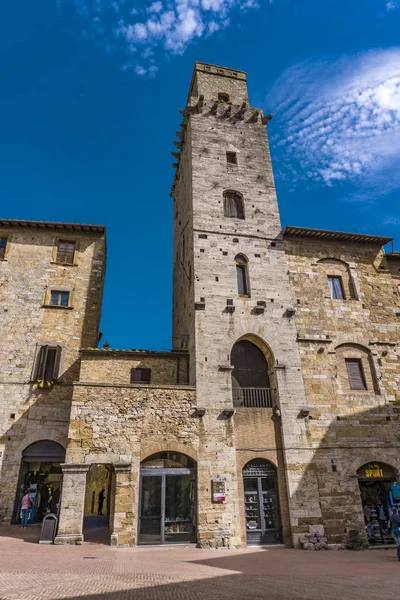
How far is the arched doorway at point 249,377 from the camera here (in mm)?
15891

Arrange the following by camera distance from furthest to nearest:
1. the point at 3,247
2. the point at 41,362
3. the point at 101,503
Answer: the point at 101,503
the point at 3,247
the point at 41,362

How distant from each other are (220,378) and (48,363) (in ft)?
26.7

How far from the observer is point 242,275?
18.1 meters

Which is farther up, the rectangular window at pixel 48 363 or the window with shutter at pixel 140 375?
the rectangular window at pixel 48 363

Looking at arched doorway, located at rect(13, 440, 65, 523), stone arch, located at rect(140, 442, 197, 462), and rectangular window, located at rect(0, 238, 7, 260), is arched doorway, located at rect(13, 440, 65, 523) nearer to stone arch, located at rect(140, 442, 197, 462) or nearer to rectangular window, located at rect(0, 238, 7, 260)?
stone arch, located at rect(140, 442, 197, 462)

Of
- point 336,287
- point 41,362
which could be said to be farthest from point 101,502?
point 336,287

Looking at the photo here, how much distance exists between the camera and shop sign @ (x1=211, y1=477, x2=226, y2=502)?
13.4 metres

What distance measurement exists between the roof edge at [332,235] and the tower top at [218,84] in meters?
9.82

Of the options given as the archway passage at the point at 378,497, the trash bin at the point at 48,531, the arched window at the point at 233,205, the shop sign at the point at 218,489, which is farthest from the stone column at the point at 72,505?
the arched window at the point at 233,205

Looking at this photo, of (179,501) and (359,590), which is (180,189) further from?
(359,590)

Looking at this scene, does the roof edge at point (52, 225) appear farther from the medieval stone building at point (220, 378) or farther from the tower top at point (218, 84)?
the tower top at point (218, 84)

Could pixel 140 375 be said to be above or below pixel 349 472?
above

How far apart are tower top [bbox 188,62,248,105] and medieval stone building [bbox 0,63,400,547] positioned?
1482 mm

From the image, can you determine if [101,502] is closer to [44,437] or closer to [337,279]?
[44,437]
